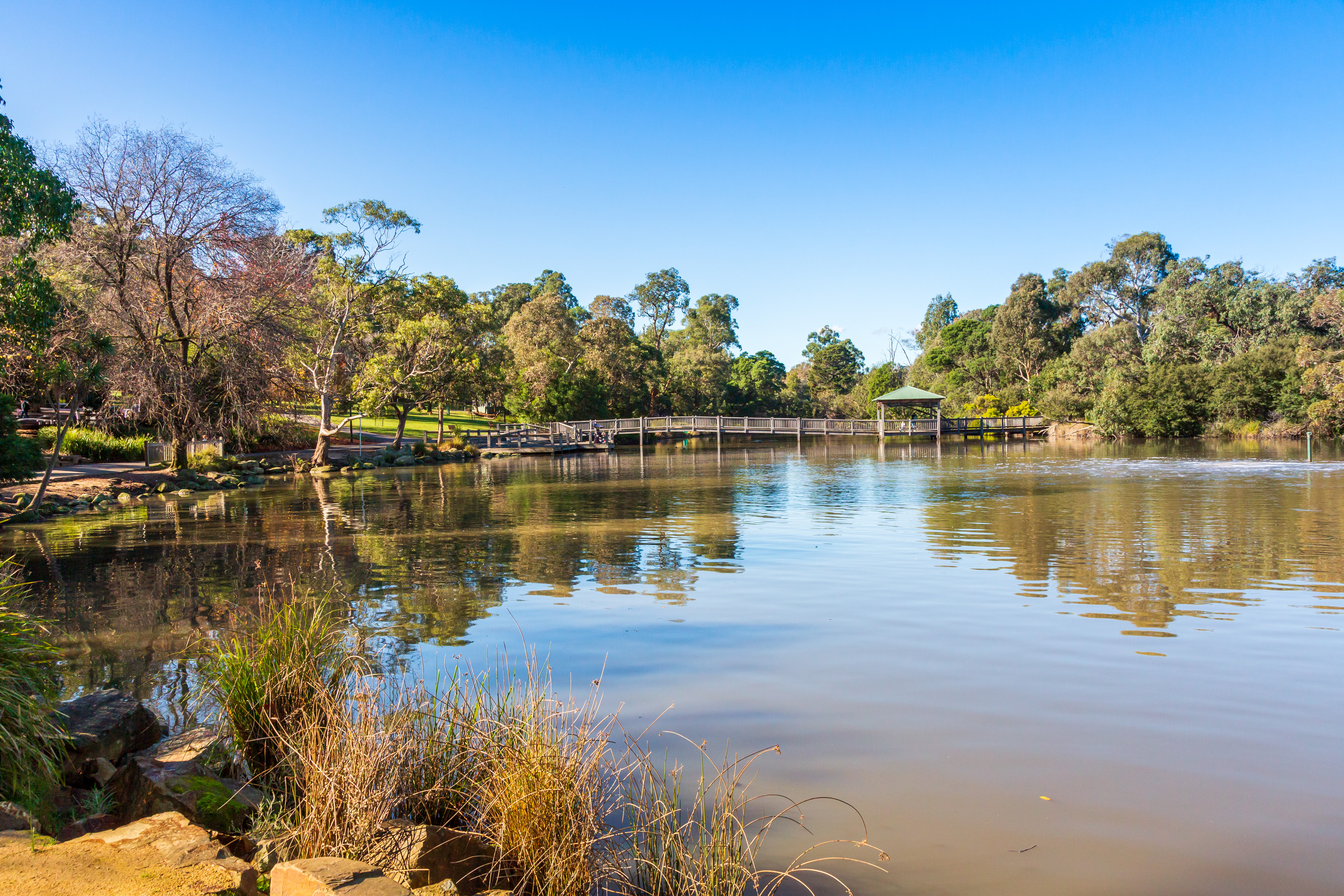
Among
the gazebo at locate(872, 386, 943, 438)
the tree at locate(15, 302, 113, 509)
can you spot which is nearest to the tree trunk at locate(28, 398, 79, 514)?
the tree at locate(15, 302, 113, 509)

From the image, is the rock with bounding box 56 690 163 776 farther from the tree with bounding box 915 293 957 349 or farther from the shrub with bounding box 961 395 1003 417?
the tree with bounding box 915 293 957 349

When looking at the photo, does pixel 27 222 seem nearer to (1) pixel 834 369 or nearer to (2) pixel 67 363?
(2) pixel 67 363

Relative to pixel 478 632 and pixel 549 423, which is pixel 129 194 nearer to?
pixel 478 632

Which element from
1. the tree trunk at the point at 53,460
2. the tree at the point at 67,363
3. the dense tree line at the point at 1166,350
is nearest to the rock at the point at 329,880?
the tree at the point at 67,363

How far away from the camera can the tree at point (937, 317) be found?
107m

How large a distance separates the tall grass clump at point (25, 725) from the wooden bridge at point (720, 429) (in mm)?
41022

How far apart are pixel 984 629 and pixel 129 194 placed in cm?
2633

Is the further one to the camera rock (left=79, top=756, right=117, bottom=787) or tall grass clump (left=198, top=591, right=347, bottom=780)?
tall grass clump (left=198, top=591, right=347, bottom=780)

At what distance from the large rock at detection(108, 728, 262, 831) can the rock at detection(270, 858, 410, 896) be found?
82 cm

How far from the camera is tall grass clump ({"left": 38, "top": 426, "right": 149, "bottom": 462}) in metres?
27.3

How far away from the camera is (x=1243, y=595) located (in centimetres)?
926

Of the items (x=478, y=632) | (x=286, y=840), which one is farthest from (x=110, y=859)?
(x=478, y=632)

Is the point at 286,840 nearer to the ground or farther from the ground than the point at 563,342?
nearer to the ground

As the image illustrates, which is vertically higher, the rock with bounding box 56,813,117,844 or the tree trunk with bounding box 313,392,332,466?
the tree trunk with bounding box 313,392,332,466
